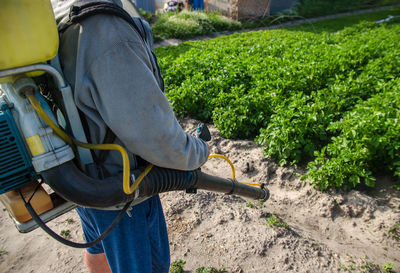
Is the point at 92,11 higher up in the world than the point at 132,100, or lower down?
higher up

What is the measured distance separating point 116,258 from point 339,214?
2.47m

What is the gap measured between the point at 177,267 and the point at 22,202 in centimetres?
172

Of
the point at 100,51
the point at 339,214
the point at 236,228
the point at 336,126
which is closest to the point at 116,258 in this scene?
the point at 100,51

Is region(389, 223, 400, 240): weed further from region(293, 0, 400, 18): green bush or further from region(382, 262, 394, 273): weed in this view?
region(293, 0, 400, 18): green bush

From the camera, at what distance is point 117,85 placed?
120 centimetres

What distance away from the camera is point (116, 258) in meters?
1.68

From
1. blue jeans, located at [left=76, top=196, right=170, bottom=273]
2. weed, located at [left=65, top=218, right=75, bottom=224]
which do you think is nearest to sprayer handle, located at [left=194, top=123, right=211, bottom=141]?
blue jeans, located at [left=76, top=196, right=170, bottom=273]

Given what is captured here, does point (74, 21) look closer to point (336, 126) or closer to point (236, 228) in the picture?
point (236, 228)

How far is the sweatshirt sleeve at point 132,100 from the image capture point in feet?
3.94

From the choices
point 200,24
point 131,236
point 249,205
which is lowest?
point 200,24

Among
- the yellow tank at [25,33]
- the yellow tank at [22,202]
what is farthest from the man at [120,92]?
the yellow tank at [22,202]

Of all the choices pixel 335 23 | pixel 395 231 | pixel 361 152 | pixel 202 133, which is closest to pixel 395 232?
pixel 395 231

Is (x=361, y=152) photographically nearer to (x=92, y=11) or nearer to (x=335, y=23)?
(x=92, y=11)

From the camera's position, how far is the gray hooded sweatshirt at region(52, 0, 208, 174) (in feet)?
3.95
